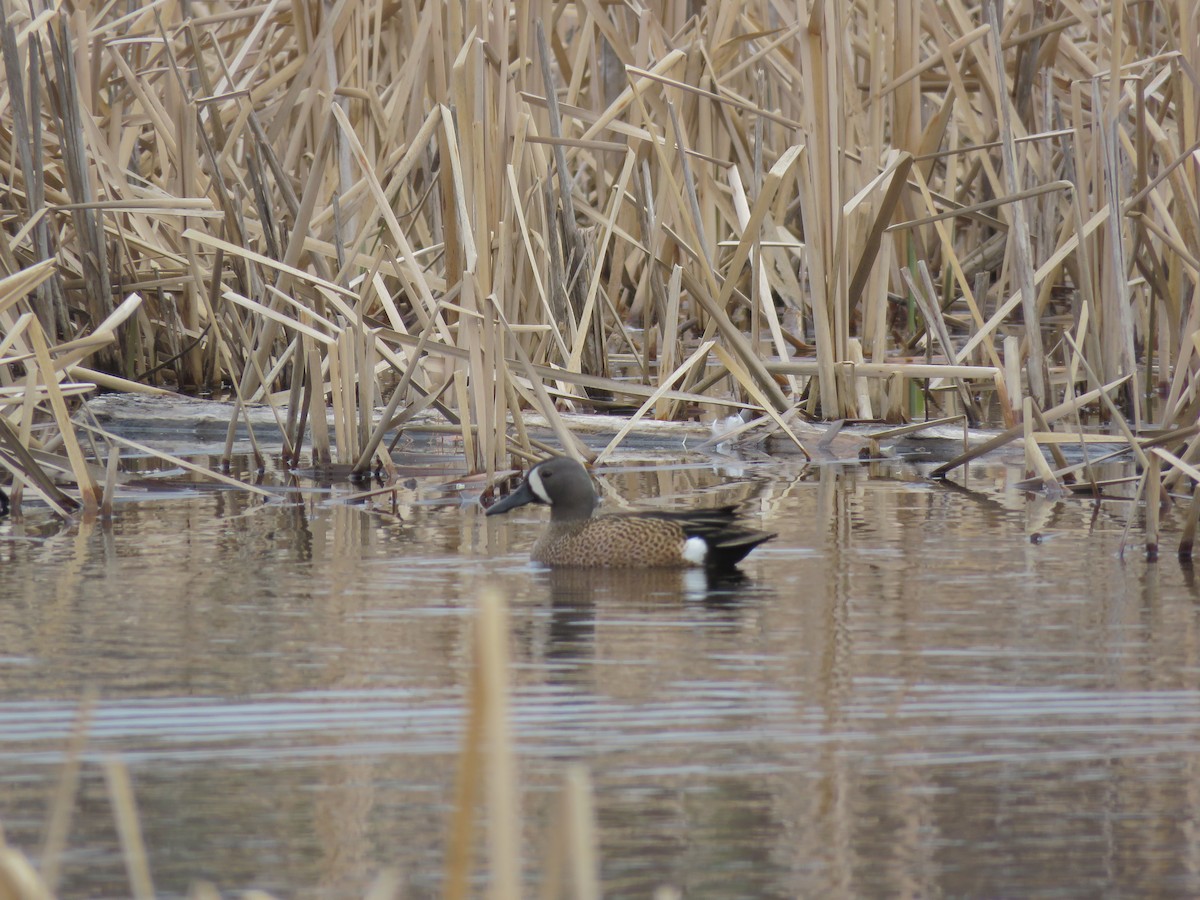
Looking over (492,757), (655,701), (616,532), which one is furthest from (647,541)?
(492,757)

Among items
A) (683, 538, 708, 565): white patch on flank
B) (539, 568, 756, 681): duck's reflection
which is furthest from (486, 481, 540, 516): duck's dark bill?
(683, 538, 708, 565): white patch on flank

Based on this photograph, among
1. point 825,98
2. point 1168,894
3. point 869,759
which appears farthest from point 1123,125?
point 1168,894

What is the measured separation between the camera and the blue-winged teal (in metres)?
5.44

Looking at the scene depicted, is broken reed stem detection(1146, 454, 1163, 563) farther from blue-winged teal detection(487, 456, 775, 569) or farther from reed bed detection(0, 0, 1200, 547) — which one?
blue-winged teal detection(487, 456, 775, 569)

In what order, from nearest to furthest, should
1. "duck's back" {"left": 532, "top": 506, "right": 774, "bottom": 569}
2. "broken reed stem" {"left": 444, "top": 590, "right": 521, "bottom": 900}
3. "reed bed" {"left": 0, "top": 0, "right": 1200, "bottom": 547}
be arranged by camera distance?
"broken reed stem" {"left": 444, "top": 590, "right": 521, "bottom": 900}, "duck's back" {"left": 532, "top": 506, "right": 774, "bottom": 569}, "reed bed" {"left": 0, "top": 0, "right": 1200, "bottom": 547}

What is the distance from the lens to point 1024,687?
3826mm

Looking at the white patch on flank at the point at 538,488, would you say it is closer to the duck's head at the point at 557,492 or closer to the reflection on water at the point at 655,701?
the duck's head at the point at 557,492

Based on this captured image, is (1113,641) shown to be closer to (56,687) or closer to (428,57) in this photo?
(56,687)

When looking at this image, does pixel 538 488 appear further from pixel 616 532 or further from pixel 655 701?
pixel 655 701

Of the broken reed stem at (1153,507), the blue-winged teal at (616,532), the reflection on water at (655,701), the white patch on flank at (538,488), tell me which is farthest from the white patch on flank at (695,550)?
the broken reed stem at (1153,507)

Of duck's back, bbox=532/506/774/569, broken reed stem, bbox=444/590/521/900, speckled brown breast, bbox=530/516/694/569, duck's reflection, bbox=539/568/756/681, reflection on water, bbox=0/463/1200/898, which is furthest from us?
speckled brown breast, bbox=530/516/694/569

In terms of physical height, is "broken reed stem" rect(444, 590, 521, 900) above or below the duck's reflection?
above

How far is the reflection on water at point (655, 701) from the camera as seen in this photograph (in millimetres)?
2824

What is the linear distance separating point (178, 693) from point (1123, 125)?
5.42 m
